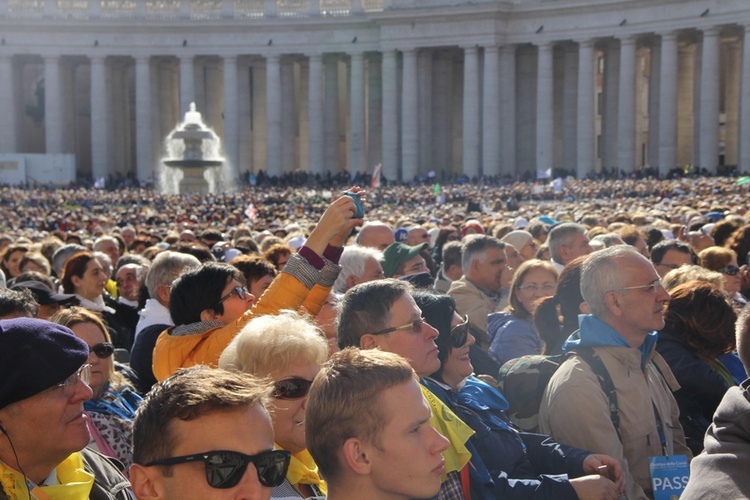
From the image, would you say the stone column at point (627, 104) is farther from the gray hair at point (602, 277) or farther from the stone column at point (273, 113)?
the gray hair at point (602, 277)

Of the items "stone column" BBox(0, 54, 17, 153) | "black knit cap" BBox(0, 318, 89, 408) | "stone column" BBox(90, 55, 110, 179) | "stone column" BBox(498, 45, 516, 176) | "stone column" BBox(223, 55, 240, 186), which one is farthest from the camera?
"stone column" BBox(0, 54, 17, 153)

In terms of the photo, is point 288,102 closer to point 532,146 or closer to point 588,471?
point 532,146

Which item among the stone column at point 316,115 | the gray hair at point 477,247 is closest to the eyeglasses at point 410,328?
the gray hair at point 477,247

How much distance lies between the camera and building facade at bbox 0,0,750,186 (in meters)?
75.3

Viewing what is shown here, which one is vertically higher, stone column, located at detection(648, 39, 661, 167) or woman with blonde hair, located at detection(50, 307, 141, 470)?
stone column, located at detection(648, 39, 661, 167)

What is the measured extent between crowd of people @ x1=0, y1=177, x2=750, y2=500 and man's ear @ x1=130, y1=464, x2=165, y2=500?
0.03ft

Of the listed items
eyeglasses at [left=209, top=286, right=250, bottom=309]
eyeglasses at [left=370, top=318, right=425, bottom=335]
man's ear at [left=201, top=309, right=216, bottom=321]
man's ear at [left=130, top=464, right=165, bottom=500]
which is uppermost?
eyeglasses at [left=209, top=286, right=250, bottom=309]

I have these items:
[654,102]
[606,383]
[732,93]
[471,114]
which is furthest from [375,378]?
[732,93]

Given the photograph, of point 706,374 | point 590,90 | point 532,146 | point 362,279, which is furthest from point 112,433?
point 532,146

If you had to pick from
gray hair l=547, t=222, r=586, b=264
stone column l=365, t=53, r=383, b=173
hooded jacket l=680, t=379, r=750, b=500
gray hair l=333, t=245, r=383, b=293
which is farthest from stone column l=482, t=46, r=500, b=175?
hooded jacket l=680, t=379, r=750, b=500

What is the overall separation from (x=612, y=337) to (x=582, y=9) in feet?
228

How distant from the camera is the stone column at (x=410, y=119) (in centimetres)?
8025

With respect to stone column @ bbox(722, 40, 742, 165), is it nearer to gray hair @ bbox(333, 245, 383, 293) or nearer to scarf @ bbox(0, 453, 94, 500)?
gray hair @ bbox(333, 245, 383, 293)

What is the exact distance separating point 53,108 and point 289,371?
8373cm
